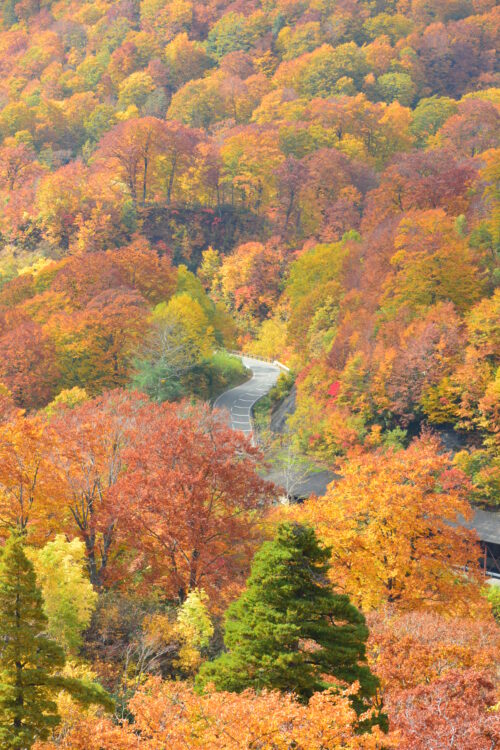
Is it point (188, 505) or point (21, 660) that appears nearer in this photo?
point (21, 660)

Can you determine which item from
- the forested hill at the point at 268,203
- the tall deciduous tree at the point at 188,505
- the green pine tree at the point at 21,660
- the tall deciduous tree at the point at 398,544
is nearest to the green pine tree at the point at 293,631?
the green pine tree at the point at 21,660

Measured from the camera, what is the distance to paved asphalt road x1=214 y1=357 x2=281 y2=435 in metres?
47.2

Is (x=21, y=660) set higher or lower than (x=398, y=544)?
higher

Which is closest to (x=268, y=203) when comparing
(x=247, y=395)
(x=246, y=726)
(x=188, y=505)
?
(x=247, y=395)

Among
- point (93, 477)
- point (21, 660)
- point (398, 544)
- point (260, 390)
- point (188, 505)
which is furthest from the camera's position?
point (260, 390)

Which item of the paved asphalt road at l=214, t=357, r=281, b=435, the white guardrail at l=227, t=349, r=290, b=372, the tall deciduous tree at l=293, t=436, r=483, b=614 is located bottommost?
the white guardrail at l=227, t=349, r=290, b=372

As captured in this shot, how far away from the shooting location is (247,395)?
172 ft

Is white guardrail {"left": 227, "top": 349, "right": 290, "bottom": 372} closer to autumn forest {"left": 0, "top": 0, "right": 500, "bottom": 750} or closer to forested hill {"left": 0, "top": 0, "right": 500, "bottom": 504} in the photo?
autumn forest {"left": 0, "top": 0, "right": 500, "bottom": 750}

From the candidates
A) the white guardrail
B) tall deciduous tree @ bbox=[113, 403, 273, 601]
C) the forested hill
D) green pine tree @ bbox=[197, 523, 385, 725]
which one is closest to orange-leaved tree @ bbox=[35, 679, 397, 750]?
green pine tree @ bbox=[197, 523, 385, 725]

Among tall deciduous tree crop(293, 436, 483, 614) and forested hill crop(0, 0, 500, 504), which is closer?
tall deciduous tree crop(293, 436, 483, 614)

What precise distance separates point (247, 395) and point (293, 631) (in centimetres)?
3860

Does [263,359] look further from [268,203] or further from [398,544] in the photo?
[398,544]

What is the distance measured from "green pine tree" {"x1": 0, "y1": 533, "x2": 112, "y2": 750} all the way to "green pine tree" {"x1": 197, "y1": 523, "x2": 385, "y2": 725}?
10.7 feet

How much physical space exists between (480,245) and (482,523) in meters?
18.4
